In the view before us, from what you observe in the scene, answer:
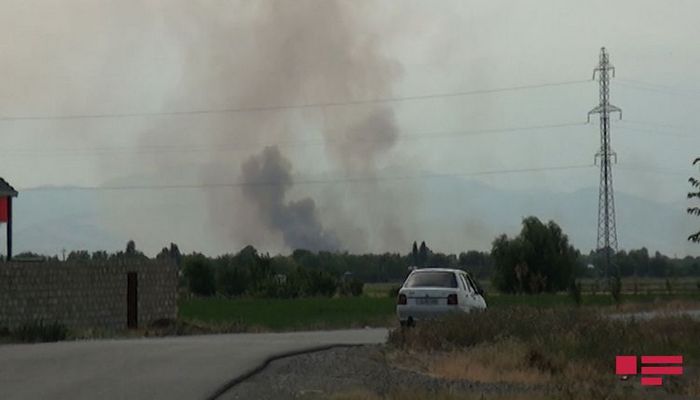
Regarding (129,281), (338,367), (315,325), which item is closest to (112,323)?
(129,281)

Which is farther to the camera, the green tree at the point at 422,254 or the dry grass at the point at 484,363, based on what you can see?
the green tree at the point at 422,254

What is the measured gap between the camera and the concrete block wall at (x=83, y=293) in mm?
38281

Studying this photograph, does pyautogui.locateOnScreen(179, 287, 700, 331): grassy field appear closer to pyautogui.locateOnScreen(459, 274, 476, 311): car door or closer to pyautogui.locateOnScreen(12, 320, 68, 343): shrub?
pyautogui.locateOnScreen(459, 274, 476, 311): car door

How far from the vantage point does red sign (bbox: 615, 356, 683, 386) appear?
20.8 m

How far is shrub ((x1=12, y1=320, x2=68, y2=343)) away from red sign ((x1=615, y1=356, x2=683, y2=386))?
1726 cm

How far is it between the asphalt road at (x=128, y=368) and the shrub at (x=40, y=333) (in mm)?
6900

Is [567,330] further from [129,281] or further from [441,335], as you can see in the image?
[129,281]

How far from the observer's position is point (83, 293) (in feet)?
136

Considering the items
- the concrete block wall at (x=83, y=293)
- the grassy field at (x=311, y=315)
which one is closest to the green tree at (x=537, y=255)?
the grassy field at (x=311, y=315)

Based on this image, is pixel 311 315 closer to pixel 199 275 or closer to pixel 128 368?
pixel 128 368

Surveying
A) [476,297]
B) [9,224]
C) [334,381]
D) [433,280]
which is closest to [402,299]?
[433,280]

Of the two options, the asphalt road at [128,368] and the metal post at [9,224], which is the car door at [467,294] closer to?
the asphalt road at [128,368]

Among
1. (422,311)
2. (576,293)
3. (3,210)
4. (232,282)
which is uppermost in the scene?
(3,210)

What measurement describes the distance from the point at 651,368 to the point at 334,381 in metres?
5.16
